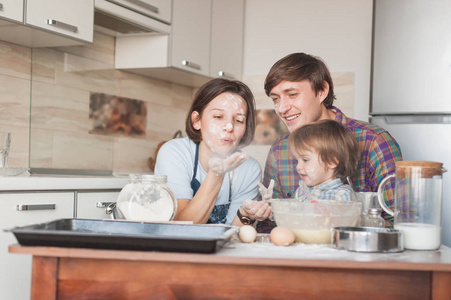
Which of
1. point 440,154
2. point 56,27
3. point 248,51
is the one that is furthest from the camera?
point 248,51

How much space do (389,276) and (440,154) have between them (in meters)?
1.91

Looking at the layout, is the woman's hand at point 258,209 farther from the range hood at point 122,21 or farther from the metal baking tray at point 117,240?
the range hood at point 122,21

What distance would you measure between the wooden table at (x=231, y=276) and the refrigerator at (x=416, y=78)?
1.84 meters

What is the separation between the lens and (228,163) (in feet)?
4.58

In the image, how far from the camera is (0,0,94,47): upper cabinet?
6.87 ft

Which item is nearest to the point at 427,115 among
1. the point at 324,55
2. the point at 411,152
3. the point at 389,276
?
the point at 411,152

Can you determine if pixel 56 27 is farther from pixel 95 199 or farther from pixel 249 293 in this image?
pixel 249 293

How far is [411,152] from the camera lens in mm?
2738

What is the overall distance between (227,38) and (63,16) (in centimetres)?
155

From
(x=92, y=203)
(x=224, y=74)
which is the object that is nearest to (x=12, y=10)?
(x=92, y=203)

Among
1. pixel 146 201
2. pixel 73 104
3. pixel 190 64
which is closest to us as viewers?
pixel 146 201

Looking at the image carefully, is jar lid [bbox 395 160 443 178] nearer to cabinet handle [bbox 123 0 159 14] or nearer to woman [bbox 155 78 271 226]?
woman [bbox 155 78 271 226]

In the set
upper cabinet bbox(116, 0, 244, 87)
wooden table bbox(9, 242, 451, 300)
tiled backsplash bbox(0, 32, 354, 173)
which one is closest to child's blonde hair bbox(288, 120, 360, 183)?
wooden table bbox(9, 242, 451, 300)

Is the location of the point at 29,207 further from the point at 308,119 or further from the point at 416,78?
the point at 416,78
